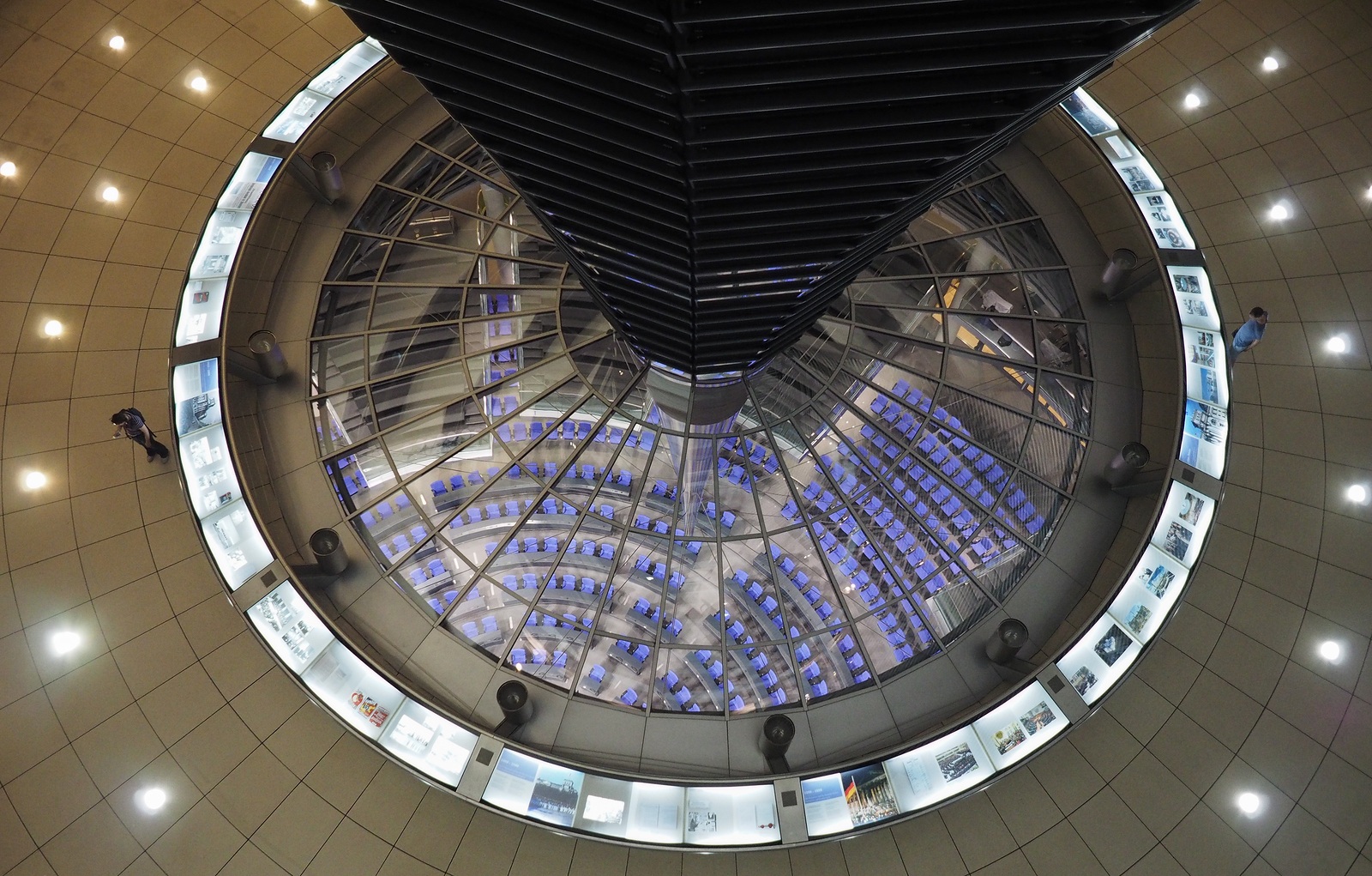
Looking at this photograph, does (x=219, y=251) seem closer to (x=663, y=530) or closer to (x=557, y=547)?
(x=557, y=547)

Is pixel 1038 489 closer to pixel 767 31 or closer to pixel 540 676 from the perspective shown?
pixel 540 676

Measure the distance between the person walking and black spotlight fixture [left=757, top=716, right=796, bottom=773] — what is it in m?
14.6

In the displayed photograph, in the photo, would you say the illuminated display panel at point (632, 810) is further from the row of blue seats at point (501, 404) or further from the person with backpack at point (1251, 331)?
the person with backpack at point (1251, 331)

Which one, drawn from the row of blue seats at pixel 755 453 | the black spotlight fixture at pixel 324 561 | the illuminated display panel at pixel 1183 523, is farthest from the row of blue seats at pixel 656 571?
the illuminated display panel at pixel 1183 523

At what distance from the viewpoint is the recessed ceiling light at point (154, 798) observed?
16.0 metres

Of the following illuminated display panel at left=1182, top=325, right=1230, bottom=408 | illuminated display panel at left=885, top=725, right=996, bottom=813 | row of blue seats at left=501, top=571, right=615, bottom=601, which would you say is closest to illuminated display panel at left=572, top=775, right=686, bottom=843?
illuminated display panel at left=885, top=725, right=996, bottom=813

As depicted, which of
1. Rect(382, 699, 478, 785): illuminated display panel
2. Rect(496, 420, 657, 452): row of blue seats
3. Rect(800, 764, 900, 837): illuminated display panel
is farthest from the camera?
Rect(496, 420, 657, 452): row of blue seats

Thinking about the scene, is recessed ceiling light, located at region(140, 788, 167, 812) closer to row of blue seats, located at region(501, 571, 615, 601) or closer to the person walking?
the person walking

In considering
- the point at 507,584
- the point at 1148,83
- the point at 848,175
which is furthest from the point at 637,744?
the point at 1148,83

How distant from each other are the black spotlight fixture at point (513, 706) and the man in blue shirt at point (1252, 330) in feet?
57.7

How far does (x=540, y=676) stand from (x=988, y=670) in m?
9.97

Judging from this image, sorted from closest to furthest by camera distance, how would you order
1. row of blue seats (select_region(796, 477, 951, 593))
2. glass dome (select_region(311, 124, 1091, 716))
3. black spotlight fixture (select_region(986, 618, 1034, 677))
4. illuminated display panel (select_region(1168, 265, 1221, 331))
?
black spotlight fixture (select_region(986, 618, 1034, 677))
glass dome (select_region(311, 124, 1091, 716))
illuminated display panel (select_region(1168, 265, 1221, 331))
row of blue seats (select_region(796, 477, 951, 593))

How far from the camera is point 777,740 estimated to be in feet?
55.4

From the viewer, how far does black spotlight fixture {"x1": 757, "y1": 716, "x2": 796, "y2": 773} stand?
16.9 metres
